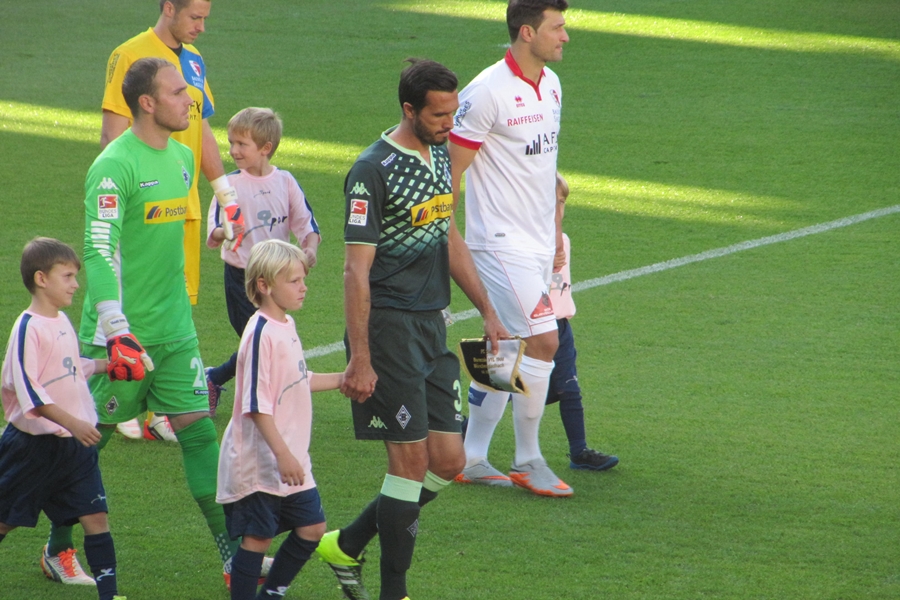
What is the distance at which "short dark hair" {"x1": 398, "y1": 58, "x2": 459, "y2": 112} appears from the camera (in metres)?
3.81

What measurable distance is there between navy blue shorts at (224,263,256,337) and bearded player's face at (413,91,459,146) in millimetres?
2057

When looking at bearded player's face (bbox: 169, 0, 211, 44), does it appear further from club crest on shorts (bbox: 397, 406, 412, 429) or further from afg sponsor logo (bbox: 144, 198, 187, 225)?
club crest on shorts (bbox: 397, 406, 412, 429)

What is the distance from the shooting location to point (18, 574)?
4.21 m

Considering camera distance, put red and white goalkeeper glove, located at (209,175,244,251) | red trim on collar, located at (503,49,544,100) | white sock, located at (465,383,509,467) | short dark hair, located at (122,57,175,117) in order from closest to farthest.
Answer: short dark hair, located at (122,57,175,117) → red and white goalkeeper glove, located at (209,175,244,251) → red trim on collar, located at (503,49,544,100) → white sock, located at (465,383,509,467)

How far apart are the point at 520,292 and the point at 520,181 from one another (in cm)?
46

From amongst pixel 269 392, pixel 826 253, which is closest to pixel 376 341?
pixel 269 392

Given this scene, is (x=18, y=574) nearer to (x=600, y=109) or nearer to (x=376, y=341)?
(x=376, y=341)

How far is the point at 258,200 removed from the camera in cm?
564

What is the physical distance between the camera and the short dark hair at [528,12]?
16.2ft

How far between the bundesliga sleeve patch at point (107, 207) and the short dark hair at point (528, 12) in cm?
182

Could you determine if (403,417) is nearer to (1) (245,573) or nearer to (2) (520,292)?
(1) (245,573)

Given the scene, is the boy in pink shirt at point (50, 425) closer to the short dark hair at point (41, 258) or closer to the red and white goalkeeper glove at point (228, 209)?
the short dark hair at point (41, 258)

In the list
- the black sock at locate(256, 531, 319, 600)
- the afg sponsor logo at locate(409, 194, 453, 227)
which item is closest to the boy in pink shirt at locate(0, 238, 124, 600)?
the black sock at locate(256, 531, 319, 600)

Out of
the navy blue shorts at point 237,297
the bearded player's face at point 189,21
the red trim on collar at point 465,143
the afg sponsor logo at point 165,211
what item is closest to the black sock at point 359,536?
the afg sponsor logo at point 165,211
